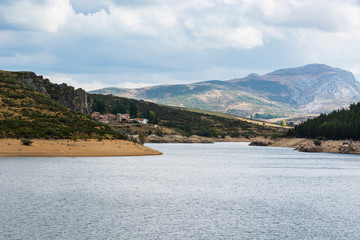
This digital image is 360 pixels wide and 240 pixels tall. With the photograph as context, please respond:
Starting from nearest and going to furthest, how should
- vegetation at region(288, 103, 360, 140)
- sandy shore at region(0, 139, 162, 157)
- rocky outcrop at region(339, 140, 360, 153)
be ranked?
sandy shore at region(0, 139, 162, 157) → rocky outcrop at region(339, 140, 360, 153) → vegetation at region(288, 103, 360, 140)

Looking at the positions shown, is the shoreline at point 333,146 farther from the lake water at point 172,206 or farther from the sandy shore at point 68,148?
the lake water at point 172,206

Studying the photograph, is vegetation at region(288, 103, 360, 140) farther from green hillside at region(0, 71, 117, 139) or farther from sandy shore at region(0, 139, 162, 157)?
green hillside at region(0, 71, 117, 139)

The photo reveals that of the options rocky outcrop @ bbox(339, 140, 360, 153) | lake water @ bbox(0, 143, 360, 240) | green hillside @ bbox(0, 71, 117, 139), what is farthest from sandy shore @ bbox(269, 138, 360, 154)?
lake water @ bbox(0, 143, 360, 240)

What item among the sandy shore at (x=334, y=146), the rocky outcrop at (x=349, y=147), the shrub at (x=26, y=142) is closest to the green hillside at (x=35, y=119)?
the shrub at (x=26, y=142)

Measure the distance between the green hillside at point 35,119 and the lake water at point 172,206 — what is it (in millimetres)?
38896

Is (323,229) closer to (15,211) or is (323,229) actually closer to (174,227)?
(174,227)

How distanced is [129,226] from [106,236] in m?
3.88

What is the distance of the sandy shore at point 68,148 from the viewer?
10369 cm

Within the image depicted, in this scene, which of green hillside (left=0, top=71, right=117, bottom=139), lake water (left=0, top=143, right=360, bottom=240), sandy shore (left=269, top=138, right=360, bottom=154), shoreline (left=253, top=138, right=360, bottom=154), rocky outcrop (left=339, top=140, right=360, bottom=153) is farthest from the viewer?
shoreline (left=253, top=138, right=360, bottom=154)

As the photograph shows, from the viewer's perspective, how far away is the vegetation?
164 m

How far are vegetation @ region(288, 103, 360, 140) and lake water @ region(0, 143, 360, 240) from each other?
93751 millimetres

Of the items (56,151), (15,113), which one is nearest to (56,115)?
(15,113)

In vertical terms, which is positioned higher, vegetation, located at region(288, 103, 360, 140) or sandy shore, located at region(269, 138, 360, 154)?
vegetation, located at region(288, 103, 360, 140)

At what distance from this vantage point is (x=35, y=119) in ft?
419
